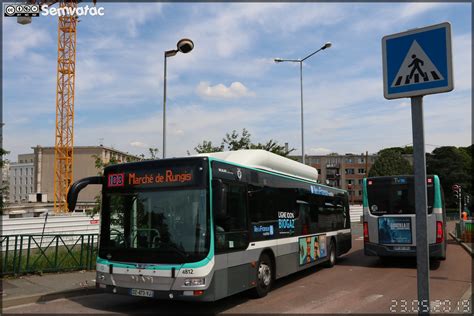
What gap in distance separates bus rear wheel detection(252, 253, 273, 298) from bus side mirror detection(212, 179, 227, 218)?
2211 mm

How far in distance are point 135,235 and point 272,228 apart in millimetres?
3393

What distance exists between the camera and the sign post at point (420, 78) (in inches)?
154

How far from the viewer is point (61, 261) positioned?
474 inches

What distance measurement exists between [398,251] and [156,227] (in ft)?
29.0

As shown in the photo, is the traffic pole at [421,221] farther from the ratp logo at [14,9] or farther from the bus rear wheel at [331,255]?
the ratp logo at [14,9]

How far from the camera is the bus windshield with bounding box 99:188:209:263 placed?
7305 mm

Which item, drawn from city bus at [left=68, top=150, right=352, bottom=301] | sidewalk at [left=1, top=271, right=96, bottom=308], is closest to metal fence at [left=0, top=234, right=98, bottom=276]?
sidewalk at [left=1, top=271, right=96, bottom=308]

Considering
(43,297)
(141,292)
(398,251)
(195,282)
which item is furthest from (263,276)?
(398,251)

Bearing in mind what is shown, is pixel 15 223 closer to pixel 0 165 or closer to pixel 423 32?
pixel 0 165

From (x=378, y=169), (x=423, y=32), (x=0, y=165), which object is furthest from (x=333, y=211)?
(x=378, y=169)

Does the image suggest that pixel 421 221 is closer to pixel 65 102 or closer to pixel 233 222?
pixel 233 222

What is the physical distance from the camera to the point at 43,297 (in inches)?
356

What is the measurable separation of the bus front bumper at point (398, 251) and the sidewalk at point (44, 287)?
28.3 feet
